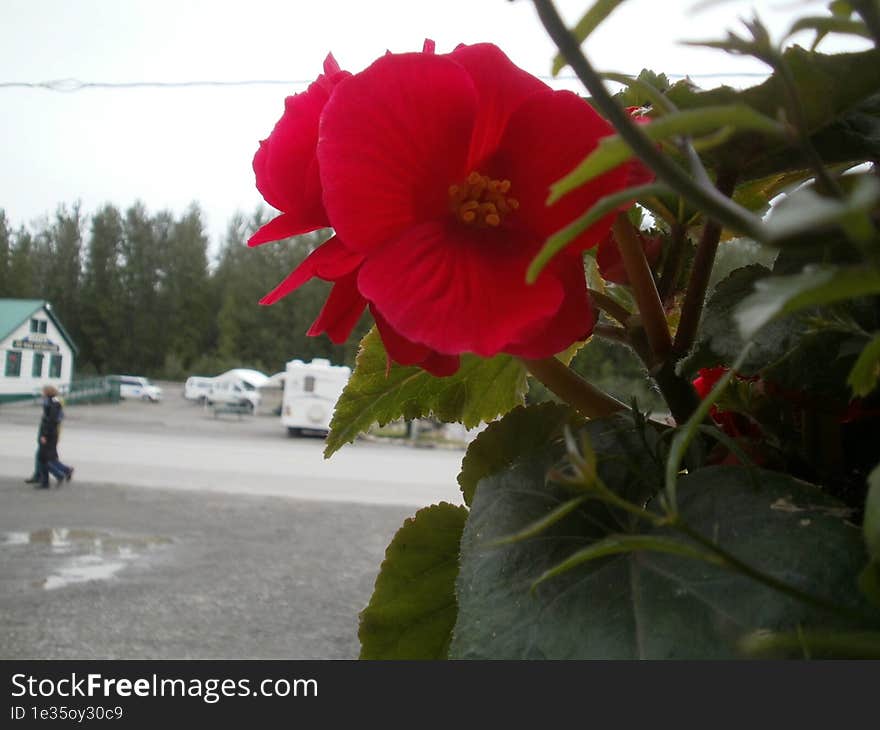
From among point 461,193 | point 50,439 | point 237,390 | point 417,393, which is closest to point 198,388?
point 237,390

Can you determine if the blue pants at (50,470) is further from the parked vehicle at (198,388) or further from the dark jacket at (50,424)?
the parked vehicle at (198,388)

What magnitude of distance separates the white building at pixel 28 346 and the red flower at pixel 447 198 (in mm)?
11488

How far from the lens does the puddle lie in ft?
12.3

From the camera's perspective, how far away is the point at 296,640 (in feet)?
10.8

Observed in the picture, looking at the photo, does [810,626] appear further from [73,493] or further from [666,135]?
[73,493]

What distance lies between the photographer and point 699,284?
0.17 metres

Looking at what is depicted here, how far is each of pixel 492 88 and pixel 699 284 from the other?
0.06 meters

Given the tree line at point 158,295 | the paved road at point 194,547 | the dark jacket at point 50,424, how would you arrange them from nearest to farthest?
the paved road at point 194,547
the dark jacket at point 50,424
the tree line at point 158,295

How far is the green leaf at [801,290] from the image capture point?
2.7 inches

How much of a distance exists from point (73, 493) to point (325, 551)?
1.89m

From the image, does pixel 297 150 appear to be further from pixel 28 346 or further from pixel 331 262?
pixel 28 346

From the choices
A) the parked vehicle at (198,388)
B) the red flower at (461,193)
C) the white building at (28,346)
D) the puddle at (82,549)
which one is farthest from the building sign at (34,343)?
the red flower at (461,193)

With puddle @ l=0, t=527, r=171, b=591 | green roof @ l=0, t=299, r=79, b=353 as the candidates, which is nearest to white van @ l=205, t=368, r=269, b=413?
green roof @ l=0, t=299, r=79, b=353

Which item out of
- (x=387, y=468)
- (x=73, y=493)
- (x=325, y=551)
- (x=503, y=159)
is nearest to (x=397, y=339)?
(x=503, y=159)
